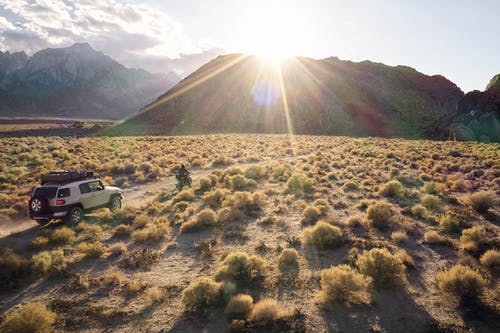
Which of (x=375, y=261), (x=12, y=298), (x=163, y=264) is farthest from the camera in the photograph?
(x=163, y=264)

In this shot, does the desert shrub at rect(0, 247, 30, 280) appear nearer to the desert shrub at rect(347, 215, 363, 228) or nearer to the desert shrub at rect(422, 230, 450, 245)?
the desert shrub at rect(347, 215, 363, 228)

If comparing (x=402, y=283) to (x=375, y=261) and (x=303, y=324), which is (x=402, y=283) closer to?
(x=375, y=261)

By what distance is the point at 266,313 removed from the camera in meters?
6.80

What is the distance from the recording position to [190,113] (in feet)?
323

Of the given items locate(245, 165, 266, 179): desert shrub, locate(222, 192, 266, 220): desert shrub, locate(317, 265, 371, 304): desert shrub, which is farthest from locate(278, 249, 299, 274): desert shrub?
locate(245, 165, 266, 179): desert shrub

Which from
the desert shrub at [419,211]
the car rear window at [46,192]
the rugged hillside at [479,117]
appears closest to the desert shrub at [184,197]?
the car rear window at [46,192]

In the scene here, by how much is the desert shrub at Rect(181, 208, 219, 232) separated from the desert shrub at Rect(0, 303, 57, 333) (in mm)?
6395

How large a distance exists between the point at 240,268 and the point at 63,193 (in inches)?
348

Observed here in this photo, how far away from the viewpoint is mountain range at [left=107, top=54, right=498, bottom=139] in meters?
87.8

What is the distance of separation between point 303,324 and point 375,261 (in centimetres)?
302

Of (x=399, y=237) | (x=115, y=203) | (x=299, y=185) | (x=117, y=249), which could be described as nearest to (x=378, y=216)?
(x=399, y=237)

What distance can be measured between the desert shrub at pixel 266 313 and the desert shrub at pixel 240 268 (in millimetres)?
1636

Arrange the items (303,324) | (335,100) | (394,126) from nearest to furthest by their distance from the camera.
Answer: (303,324) < (394,126) < (335,100)

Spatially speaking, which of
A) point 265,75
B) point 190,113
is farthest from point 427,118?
point 190,113
